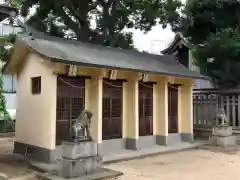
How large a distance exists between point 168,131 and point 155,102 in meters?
1.53

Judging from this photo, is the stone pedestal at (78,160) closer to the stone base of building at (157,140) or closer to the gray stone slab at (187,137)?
the stone base of building at (157,140)

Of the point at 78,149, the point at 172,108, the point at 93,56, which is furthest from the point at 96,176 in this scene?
the point at 172,108

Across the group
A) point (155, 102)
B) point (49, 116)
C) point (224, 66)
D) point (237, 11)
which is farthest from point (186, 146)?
point (237, 11)

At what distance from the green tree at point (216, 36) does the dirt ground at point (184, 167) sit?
506cm

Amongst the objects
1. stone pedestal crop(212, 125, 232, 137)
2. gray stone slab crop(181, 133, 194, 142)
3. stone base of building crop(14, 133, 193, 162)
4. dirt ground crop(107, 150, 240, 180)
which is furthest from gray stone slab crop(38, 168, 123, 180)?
gray stone slab crop(181, 133, 194, 142)

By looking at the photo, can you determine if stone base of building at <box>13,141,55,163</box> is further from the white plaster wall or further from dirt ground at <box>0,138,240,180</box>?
dirt ground at <box>0,138,240,180</box>

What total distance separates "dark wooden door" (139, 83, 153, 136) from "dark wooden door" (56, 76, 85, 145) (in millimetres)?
2988

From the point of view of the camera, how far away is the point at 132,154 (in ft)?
36.0

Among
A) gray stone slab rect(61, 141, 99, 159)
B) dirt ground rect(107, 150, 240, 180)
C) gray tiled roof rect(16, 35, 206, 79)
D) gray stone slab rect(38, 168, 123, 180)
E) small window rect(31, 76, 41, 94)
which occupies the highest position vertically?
gray tiled roof rect(16, 35, 206, 79)

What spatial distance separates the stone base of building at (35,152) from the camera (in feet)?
31.5

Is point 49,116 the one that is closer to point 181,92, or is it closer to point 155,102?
point 155,102

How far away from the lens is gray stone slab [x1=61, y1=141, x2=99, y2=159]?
300 inches

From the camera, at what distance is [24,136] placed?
11.1 metres

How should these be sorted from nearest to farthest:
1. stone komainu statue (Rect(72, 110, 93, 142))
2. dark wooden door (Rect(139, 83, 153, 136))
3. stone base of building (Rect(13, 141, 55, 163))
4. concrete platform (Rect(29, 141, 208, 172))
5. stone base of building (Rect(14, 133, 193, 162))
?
1. stone komainu statue (Rect(72, 110, 93, 142))
2. concrete platform (Rect(29, 141, 208, 172))
3. stone base of building (Rect(13, 141, 55, 163))
4. stone base of building (Rect(14, 133, 193, 162))
5. dark wooden door (Rect(139, 83, 153, 136))
